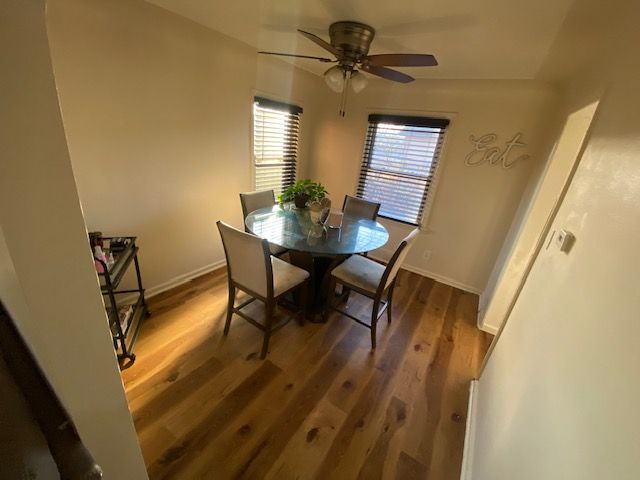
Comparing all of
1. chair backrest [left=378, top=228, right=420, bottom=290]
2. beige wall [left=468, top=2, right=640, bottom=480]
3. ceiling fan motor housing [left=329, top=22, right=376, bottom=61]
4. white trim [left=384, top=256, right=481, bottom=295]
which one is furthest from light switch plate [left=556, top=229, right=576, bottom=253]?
white trim [left=384, top=256, right=481, bottom=295]

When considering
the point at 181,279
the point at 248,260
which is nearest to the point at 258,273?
the point at 248,260

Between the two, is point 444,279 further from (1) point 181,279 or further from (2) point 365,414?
(1) point 181,279

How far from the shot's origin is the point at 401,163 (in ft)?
10.3

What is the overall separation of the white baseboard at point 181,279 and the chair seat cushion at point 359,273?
4.81 ft

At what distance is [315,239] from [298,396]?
1.04 meters

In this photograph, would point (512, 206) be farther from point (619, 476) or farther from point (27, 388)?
point (27, 388)

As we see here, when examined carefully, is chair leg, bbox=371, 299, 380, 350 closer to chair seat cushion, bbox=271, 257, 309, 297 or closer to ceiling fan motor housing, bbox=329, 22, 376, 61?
chair seat cushion, bbox=271, 257, 309, 297

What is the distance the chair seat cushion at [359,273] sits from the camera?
202 cm

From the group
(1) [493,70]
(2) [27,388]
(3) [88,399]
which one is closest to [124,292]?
(3) [88,399]

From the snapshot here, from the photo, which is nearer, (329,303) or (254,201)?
(329,303)

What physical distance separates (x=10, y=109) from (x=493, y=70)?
2.91 meters

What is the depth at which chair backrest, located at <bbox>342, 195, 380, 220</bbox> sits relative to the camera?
2.73 m

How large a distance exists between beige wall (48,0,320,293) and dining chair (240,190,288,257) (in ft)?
1.14

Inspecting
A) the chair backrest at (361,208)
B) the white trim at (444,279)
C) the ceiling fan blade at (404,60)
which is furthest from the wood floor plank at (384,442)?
the ceiling fan blade at (404,60)
